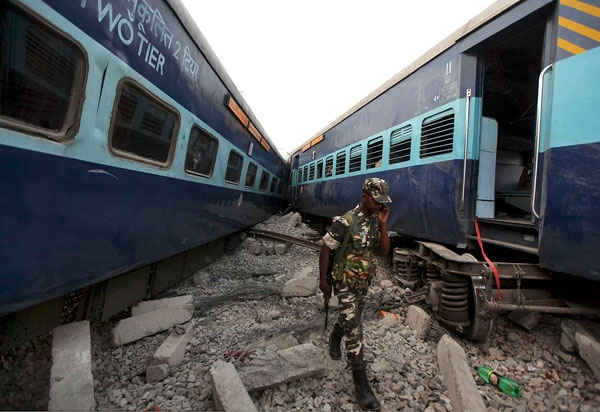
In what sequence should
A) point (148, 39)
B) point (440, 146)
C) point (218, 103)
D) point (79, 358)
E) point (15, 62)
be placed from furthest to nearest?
point (218, 103) → point (440, 146) → point (148, 39) → point (79, 358) → point (15, 62)

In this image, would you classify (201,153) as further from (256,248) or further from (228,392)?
(256,248)

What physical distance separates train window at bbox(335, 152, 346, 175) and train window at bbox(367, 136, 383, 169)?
1252mm

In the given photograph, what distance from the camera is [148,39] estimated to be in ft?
7.06

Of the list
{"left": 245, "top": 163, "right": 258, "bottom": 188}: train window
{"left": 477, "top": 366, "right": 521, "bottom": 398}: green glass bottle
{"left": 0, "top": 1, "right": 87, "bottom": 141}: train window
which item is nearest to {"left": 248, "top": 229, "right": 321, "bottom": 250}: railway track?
{"left": 245, "top": 163, "right": 258, "bottom": 188}: train window

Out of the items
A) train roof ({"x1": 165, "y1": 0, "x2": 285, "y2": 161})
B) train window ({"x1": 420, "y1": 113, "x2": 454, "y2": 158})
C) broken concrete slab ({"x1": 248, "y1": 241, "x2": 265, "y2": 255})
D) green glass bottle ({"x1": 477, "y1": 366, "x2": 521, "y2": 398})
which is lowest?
green glass bottle ({"x1": 477, "y1": 366, "x2": 521, "y2": 398})

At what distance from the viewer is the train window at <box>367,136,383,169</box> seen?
4758mm

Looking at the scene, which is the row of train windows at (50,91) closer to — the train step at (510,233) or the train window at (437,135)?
the train window at (437,135)

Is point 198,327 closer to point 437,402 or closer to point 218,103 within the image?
point 437,402

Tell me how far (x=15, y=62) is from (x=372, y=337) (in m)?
3.48

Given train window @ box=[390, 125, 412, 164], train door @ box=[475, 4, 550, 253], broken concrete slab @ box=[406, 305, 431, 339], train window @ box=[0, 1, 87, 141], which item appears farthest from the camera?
train window @ box=[390, 125, 412, 164]

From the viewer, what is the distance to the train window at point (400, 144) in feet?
13.1

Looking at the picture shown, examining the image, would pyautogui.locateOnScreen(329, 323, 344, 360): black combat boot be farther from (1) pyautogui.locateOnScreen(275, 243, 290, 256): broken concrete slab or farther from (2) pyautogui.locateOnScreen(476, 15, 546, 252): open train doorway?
(1) pyautogui.locateOnScreen(275, 243, 290, 256): broken concrete slab

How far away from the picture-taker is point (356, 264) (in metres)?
2.02

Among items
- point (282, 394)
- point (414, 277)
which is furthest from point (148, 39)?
point (414, 277)
